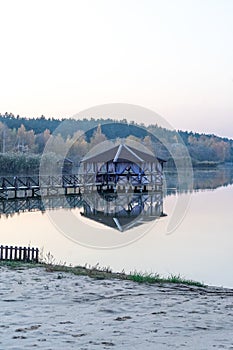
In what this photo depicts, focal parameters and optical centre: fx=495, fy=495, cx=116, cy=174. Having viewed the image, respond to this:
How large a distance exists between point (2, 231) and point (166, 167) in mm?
63325

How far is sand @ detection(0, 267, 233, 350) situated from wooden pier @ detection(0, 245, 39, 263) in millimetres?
1443

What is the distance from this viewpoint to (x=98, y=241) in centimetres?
1518

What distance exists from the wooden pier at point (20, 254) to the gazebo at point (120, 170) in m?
25.9

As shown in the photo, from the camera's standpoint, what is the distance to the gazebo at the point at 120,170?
123 feet

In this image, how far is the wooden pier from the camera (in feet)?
35.0

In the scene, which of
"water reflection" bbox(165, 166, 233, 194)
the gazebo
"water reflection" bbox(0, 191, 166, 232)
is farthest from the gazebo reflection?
"water reflection" bbox(165, 166, 233, 194)

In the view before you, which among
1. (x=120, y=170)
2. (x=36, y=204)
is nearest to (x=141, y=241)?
(x=36, y=204)

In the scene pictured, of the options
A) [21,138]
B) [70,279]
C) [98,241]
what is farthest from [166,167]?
[70,279]

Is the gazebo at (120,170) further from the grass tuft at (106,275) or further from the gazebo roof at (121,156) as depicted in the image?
the grass tuft at (106,275)

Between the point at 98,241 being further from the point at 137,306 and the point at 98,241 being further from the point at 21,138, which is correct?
the point at 21,138

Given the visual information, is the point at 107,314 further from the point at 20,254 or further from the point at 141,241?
the point at 141,241

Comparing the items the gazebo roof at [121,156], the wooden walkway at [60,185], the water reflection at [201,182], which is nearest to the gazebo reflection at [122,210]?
the wooden walkway at [60,185]

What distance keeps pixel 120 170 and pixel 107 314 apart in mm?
30971

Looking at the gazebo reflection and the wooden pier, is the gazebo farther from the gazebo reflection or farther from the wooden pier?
the wooden pier
